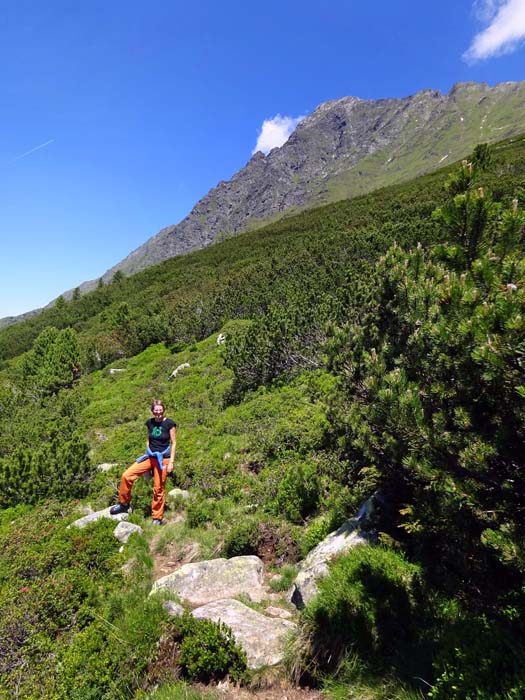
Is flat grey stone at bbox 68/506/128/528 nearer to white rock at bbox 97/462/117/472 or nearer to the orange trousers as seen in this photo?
the orange trousers

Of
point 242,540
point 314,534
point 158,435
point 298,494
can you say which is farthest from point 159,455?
point 314,534

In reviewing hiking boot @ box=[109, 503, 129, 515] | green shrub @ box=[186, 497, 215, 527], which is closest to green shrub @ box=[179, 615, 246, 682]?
green shrub @ box=[186, 497, 215, 527]

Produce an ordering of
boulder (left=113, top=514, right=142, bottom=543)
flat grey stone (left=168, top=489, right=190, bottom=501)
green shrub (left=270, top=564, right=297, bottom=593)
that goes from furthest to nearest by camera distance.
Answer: flat grey stone (left=168, top=489, right=190, bottom=501) → boulder (left=113, top=514, right=142, bottom=543) → green shrub (left=270, top=564, right=297, bottom=593)

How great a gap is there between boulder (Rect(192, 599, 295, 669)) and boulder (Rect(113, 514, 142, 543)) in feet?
8.99

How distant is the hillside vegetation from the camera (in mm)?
2668

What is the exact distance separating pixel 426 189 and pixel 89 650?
3813 cm

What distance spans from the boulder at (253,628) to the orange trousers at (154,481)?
3081 mm

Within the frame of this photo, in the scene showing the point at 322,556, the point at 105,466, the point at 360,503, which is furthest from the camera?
the point at 105,466

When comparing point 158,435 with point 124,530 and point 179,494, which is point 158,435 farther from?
point 124,530

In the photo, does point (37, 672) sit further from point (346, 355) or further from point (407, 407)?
point (346, 355)

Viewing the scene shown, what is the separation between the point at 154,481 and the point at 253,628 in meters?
3.99

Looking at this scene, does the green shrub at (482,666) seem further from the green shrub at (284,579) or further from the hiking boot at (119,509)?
the hiking boot at (119,509)

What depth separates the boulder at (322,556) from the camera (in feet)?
14.4

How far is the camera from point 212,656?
12.2ft
